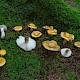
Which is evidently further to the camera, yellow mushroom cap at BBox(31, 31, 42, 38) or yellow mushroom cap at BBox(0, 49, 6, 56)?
yellow mushroom cap at BBox(31, 31, 42, 38)

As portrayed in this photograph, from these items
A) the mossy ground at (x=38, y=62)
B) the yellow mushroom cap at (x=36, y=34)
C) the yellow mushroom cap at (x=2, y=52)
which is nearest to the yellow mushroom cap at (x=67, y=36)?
the mossy ground at (x=38, y=62)

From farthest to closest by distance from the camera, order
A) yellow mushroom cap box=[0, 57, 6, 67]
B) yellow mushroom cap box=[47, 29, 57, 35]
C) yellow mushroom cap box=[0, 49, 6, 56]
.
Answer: yellow mushroom cap box=[47, 29, 57, 35] → yellow mushroom cap box=[0, 49, 6, 56] → yellow mushroom cap box=[0, 57, 6, 67]

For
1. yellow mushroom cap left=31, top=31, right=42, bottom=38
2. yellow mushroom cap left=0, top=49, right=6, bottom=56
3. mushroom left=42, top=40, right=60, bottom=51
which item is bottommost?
yellow mushroom cap left=0, top=49, right=6, bottom=56

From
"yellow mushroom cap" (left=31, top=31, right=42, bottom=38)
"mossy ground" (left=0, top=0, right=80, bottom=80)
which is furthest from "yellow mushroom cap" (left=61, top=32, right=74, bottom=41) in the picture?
"yellow mushroom cap" (left=31, top=31, right=42, bottom=38)

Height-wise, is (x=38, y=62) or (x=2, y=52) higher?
(x=2, y=52)

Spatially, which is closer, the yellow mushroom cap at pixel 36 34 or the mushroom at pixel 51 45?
the mushroom at pixel 51 45

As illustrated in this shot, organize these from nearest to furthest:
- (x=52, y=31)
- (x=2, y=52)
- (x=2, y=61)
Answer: (x=2, y=61), (x=2, y=52), (x=52, y=31)

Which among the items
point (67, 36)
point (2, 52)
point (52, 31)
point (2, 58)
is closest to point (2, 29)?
point (2, 52)

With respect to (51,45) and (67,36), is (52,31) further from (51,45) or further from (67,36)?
(51,45)

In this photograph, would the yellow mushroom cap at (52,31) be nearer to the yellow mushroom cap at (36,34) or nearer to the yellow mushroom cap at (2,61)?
the yellow mushroom cap at (36,34)

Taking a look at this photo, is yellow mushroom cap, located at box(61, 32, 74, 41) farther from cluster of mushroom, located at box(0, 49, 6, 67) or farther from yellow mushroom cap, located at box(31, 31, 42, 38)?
cluster of mushroom, located at box(0, 49, 6, 67)

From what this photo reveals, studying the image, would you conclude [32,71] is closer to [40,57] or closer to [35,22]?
[40,57]

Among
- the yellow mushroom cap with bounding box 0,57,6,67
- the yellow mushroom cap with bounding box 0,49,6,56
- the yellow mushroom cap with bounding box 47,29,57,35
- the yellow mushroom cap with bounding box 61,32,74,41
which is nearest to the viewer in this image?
the yellow mushroom cap with bounding box 0,57,6,67

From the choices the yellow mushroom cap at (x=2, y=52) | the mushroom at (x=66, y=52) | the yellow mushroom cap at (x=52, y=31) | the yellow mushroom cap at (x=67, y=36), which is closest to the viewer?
the yellow mushroom cap at (x=2, y=52)
